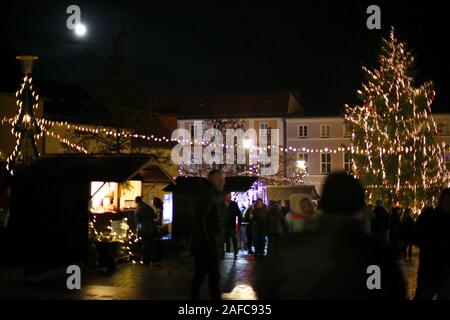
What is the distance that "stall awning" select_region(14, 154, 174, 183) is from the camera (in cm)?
1506

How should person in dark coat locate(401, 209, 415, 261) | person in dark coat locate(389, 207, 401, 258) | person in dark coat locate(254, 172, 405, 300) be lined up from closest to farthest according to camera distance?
person in dark coat locate(254, 172, 405, 300) < person in dark coat locate(401, 209, 415, 261) < person in dark coat locate(389, 207, 401, 258)

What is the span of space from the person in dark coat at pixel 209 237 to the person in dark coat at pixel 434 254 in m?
2.68

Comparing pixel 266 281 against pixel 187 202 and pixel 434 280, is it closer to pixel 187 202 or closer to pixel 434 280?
pixel 434 280

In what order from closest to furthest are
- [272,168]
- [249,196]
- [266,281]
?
[266,281] < [249,196] < [272,168]

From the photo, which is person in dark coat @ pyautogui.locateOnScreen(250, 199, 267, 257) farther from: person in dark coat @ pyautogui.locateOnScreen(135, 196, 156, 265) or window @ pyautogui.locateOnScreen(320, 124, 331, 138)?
window @ pyautogui.locateOnScreen(320, 124, 331, 138)

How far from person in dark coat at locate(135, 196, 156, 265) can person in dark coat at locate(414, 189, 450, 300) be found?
389 inches

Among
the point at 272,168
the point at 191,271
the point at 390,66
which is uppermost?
the point at 390,66

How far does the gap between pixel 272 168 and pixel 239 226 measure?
120 ft

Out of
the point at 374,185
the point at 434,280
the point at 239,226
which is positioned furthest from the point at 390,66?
the point at 434,280

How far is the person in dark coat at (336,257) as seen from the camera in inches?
148

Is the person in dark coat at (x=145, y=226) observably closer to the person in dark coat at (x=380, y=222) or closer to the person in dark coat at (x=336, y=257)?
the person in dark coat at (x=380, y=222)

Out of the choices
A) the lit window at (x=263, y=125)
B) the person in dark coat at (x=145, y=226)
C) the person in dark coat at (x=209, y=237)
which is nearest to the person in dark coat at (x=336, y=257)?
the person in dark coat at (x=209, y=237)

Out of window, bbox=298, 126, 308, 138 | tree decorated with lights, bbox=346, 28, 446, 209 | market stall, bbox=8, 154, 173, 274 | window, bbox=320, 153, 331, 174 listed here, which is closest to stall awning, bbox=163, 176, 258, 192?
market stall, bbox=8, 154, 173, 274
